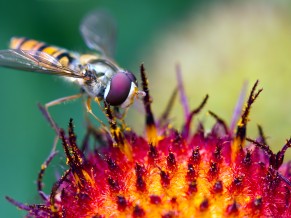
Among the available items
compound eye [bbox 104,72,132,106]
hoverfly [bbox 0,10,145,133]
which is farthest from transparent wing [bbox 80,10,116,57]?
compound eye [bbox 104,72,132,106]

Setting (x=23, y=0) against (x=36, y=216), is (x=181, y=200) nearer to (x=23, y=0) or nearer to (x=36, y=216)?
(x=36, y=216)

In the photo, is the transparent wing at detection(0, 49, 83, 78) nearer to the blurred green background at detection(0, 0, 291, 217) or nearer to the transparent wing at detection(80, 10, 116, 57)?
the transparent wing at detection(80, 10, 116, 57)

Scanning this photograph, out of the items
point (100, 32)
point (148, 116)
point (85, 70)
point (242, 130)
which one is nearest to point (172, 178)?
point (242, 130)

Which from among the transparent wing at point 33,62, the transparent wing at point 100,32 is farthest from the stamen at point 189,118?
the transparent wing at point 100,32

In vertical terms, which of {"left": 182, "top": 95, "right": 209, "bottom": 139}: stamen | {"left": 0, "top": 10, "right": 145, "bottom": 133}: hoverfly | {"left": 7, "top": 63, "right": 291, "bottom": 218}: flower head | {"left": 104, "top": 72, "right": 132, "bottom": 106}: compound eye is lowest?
{"left": 7, "top": 63, "right": 291, "bottom": 218}: flower head

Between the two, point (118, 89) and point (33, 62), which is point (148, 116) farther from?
point (33, 62)

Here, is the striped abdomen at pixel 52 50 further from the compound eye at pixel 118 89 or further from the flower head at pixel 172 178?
the flower head at pixel 172 178
